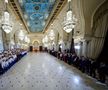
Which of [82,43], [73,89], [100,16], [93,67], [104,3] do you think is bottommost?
[73,89]

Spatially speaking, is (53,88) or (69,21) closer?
(53,88)

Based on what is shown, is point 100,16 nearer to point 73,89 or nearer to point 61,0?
point 61,0

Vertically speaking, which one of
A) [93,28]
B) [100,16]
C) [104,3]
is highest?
[104,3]

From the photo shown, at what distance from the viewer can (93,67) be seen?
8.77m

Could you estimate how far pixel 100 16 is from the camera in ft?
34.3

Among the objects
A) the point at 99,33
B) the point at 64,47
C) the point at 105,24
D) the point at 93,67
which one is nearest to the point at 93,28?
the point at 99,33

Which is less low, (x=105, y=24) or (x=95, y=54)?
(x=105, y=24)

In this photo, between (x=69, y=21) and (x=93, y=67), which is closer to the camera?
(x=93, y=67)

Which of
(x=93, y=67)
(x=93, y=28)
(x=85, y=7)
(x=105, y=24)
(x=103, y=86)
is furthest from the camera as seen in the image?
(x=93, y=28)

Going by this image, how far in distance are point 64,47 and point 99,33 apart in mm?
10896

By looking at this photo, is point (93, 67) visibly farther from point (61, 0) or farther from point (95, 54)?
point (61, 0)

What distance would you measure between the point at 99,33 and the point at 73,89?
18.0 ft

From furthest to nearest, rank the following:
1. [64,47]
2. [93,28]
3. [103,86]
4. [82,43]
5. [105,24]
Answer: [64,47], [82,43], [93,28], [105,24], [103,86]

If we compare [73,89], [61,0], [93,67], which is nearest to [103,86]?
[73,89]
